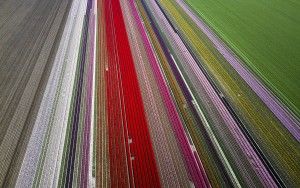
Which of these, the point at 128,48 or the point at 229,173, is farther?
the point at 128,48

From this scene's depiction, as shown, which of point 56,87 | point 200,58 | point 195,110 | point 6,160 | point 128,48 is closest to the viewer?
point 6,160

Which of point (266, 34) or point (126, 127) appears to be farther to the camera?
point (266, 34)

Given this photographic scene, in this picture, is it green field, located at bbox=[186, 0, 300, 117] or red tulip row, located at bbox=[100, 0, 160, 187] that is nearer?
red tulip row, located at bbox=[100, 0, 160, 187]

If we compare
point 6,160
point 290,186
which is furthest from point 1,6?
point 290,186

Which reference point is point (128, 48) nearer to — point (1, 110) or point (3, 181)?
point (1, 110)

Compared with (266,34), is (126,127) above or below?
below

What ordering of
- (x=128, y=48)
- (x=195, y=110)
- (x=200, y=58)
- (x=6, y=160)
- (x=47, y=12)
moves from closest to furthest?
1. (x=6, y=160)
2. (x=195, y=110)
3. (x=200, y=58)
4. (x=128, y=48)
5. (x=47, y=12)

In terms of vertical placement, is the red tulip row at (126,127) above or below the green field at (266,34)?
below

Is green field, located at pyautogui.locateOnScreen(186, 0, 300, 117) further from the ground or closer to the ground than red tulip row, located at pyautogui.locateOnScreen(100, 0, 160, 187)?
further from the ground
